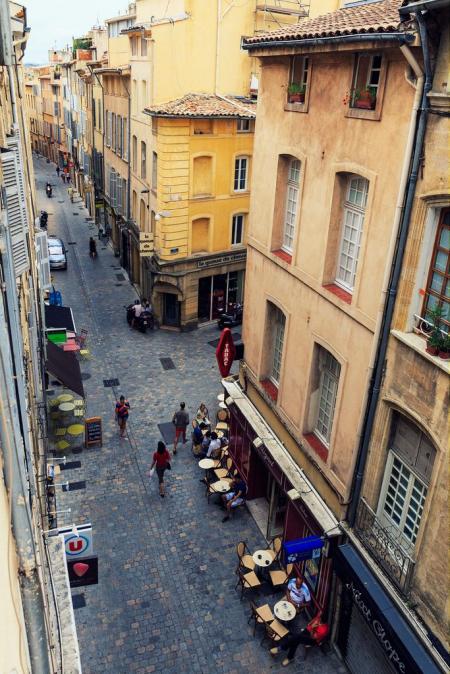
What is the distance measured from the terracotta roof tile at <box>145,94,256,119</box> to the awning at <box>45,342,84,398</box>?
11365 mm

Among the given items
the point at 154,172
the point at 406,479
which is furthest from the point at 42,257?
the point at 406,479

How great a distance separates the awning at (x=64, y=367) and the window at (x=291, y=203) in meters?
9.23

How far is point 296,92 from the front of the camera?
1222 centimetres

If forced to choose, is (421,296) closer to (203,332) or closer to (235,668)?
(235,668)

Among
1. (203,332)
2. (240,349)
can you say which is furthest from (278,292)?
(203,332)

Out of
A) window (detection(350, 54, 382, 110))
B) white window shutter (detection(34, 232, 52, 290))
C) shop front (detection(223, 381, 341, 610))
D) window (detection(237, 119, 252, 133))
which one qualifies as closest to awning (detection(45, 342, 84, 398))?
white window shutter (detection(34, 232, 52, 290))

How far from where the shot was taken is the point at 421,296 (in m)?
9.38

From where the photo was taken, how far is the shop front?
12.6m

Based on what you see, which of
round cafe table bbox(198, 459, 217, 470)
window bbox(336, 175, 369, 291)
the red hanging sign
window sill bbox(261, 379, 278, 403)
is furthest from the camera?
round cafe table bbox(198, 459, 217, 470)

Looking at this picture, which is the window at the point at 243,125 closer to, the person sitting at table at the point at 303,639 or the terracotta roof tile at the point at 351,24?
the terracotta roof tile at the point at 351,24

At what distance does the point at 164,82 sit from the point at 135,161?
20.3 ft

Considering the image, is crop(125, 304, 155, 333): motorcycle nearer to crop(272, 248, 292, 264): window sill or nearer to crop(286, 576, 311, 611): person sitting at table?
crop(272, 248, 292, 264): window sill

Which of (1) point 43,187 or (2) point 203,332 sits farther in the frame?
(1) point 43,187

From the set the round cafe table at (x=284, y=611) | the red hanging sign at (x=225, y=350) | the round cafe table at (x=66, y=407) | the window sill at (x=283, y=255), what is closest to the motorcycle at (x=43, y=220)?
the round cafe table at (x=66, y=407)
